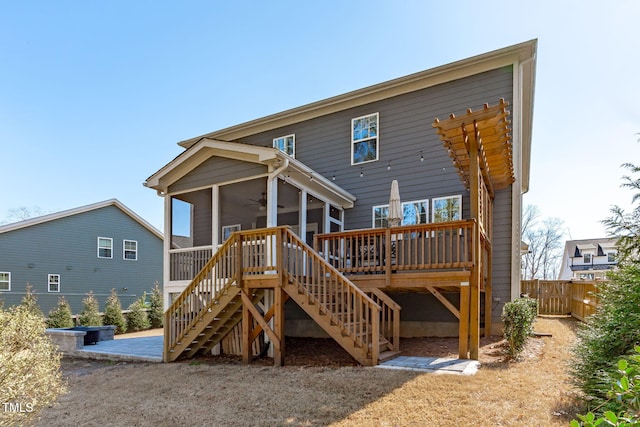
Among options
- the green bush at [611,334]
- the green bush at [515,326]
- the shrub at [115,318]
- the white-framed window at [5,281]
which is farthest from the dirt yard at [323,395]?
the white-framed window at [5,281]

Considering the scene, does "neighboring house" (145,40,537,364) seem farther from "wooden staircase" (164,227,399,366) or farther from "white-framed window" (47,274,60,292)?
"white-framed window" (47,274,60,292)

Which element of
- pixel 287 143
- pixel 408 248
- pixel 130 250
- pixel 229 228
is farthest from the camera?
pixel 130 250

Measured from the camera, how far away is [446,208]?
9.51 m

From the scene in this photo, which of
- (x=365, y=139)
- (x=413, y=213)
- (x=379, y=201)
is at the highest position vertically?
(x=365, y=139)

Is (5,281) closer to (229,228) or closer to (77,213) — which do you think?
(77,213)

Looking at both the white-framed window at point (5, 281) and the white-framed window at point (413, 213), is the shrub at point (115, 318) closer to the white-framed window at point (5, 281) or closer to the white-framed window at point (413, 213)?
the white-framed window at point (5, 281)

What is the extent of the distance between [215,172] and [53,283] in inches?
577

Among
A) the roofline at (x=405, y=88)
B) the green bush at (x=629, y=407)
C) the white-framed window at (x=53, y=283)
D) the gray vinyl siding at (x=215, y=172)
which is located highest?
the roofline at (x=405, y=88)

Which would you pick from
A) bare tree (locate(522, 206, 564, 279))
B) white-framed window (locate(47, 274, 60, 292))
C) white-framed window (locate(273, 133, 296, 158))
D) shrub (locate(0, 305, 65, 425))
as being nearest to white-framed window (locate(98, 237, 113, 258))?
white-framed window (locate(47, 274, 60, 292))

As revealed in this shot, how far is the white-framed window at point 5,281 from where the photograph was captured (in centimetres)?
1695

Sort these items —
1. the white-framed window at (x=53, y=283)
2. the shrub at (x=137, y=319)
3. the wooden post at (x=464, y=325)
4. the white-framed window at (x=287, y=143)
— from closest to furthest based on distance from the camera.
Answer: the wooden post at (x=464, y=325)
the white-framed window at (x=287, y=143)
the shrub at (x=137, y=319)
the white-framed window at (x=53, y=283)

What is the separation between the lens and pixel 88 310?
14.8m

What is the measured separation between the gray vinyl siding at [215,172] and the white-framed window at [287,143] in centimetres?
322

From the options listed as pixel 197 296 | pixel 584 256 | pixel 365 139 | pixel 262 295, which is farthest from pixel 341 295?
pixel 584 256
